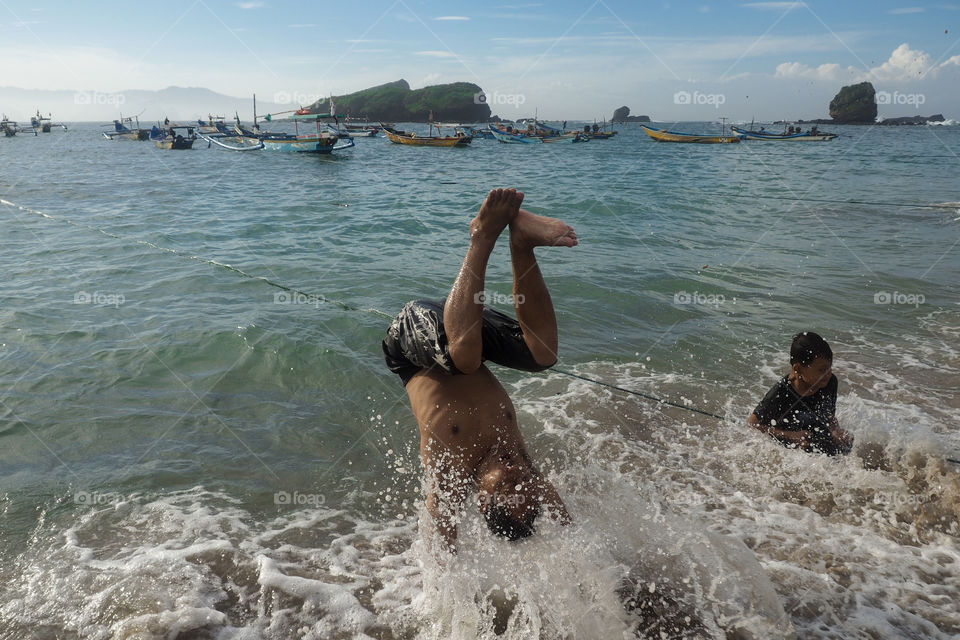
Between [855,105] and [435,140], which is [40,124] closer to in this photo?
[435,140]

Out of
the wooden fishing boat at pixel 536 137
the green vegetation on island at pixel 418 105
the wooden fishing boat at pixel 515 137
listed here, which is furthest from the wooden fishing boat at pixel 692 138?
the green vegetation on island at pixel 418 105

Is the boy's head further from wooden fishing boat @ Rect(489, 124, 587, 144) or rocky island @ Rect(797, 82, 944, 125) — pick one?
rocky island @ Rect(797, 82, 944, 125)

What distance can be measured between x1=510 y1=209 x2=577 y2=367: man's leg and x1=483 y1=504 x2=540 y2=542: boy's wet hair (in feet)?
2.16

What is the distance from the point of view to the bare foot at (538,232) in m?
2.20

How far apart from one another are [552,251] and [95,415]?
789cm

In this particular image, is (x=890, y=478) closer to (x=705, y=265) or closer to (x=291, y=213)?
(x=705, y=265)

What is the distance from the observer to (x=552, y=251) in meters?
10.8

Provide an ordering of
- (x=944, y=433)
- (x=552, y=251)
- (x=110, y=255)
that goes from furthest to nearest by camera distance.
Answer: (x=552, y=251), (x=110, y=255), (x=944, y=433)

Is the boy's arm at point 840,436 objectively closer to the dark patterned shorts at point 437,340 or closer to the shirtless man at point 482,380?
the shirtless man at point 482,380

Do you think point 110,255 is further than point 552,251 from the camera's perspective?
No

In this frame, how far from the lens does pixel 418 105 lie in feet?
443

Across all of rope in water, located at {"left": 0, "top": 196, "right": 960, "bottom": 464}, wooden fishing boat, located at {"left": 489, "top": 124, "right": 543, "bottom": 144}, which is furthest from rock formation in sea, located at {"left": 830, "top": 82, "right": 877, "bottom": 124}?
rope in water, located at {"left": 0, "top": 196, "right": 960, "bottom": 464}

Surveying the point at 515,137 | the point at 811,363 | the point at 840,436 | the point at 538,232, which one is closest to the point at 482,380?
the point at 538,232

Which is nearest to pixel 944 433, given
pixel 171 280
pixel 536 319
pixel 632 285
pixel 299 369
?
pixel 536 319
